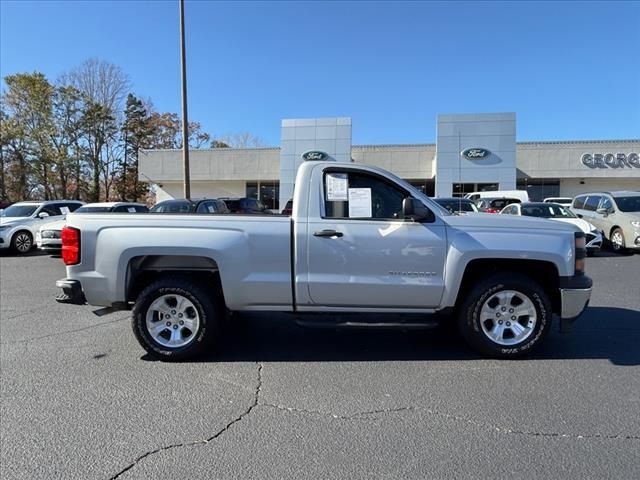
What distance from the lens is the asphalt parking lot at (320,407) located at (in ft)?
8.63

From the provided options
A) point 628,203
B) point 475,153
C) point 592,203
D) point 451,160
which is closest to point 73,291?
point 628,203

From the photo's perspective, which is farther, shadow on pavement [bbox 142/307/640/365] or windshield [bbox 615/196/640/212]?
windshield [bbox 615/196/640/212]

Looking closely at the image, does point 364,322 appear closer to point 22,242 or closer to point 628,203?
point 628,203

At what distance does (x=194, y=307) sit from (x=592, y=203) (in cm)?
1506

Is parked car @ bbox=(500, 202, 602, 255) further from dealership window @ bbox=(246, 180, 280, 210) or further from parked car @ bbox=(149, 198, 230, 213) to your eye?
dealership window @ bbox=(246, 180, 280, 210)

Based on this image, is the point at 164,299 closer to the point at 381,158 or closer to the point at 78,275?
the point at 78,275

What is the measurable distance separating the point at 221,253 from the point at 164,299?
804mm

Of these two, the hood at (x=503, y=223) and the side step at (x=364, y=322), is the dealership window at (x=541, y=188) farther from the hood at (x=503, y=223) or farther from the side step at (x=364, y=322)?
the side step at (x=364, y=322)

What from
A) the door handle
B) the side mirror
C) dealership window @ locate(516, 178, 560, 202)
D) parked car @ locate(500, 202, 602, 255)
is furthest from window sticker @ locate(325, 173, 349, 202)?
dealership window @ locate(516, 178, 560, 202)

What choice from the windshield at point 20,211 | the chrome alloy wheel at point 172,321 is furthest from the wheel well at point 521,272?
the windshield at point 20,211

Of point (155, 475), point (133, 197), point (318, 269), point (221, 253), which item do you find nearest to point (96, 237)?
point (221, 253)

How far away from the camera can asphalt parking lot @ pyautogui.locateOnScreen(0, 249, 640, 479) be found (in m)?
2.63

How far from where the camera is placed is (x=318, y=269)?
4.17 metres

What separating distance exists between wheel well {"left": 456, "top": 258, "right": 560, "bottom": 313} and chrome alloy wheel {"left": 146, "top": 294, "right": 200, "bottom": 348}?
276 centimetres
